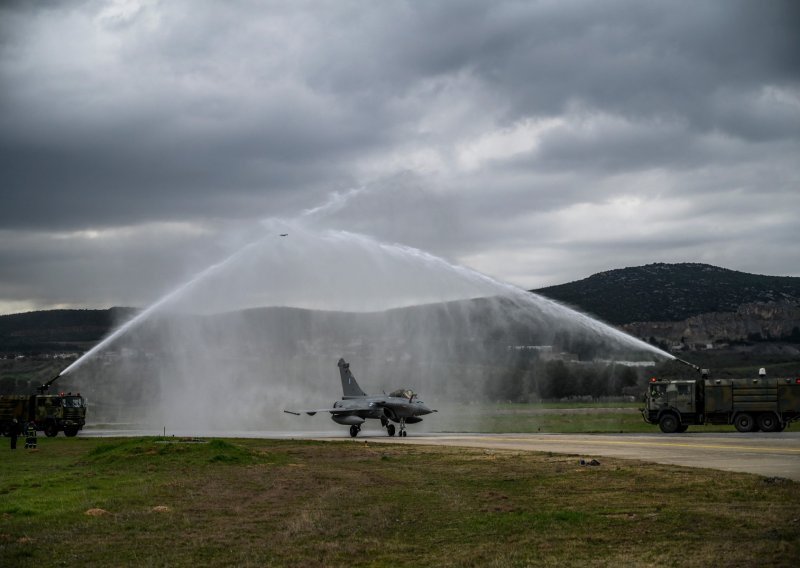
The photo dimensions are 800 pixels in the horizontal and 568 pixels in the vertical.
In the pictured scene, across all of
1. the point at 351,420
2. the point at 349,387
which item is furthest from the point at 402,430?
the point at 349,387

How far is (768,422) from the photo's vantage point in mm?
54875

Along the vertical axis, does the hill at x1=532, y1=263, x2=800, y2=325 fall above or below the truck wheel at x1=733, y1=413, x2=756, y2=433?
above

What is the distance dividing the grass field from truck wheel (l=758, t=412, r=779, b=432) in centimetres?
2478

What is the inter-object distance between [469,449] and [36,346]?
150069 millimetres

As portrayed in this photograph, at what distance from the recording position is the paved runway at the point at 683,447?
3275 cm

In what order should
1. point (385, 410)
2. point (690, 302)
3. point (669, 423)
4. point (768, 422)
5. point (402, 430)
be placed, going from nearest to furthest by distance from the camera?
point (768, 422), point (669, 423), point (402, 430), point (385, 410), point (690, 302)

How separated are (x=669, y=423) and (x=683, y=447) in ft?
51.1

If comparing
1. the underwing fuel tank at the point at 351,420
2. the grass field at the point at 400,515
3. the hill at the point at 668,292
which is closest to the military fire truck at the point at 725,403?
the underwing fuel tank at the point at 351,420

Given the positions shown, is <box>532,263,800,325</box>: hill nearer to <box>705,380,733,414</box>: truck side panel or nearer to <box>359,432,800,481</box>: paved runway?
<box>705,380,733,414</box>: truck side panel

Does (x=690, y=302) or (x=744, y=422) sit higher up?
(x=690, y=302)

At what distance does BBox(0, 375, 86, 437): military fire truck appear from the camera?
235 ft

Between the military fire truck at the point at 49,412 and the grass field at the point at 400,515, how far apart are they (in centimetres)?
3773

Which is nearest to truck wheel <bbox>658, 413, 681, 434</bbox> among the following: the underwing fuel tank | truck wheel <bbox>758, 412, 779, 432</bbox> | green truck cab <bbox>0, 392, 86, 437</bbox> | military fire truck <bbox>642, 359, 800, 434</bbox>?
military fire truck <bbox>642, 359, 800, 434</bbox>

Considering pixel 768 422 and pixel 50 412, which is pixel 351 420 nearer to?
pixel 50 412
